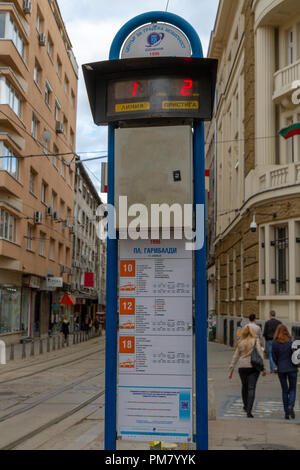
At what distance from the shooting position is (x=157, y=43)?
194 inches

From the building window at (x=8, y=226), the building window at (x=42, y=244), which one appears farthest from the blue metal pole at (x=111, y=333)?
the building window at (x=42, y=244)

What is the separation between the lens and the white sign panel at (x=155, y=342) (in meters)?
4.54

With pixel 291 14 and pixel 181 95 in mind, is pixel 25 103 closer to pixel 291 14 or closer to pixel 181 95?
pixel 291 14

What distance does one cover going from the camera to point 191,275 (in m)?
4.64

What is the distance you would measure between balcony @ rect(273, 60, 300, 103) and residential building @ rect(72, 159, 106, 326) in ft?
101

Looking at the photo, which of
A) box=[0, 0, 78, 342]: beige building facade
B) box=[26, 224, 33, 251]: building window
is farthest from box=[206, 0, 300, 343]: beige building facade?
box=[26, 224, 33, 251]: building window

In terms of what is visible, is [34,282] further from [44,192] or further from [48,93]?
[48,93]

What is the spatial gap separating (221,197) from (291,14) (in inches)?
688

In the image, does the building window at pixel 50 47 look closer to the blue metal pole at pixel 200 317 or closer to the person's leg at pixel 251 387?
the person's leg at pixel 251 387

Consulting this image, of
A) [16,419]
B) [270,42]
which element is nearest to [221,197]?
[270,42]

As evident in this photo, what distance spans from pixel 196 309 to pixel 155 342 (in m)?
0.44

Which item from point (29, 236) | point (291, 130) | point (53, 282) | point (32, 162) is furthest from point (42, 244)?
point (291, 130)

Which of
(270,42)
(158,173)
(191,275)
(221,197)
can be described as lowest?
(191,275)

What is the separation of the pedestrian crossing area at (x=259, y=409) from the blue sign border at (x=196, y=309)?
5.66 metres
